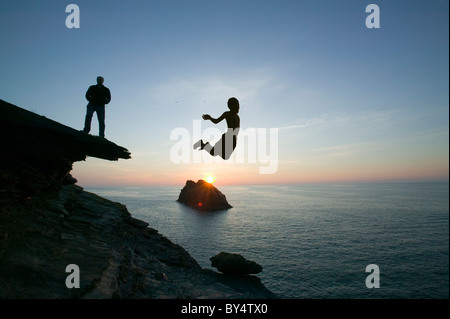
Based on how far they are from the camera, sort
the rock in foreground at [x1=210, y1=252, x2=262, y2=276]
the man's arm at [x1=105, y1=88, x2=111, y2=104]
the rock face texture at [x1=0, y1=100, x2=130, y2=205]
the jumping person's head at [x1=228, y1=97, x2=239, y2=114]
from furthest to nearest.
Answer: the rock in foreground at [x1=210, y1=252, x2=262, y2=276], the man's arm at [x1=105, y1=88, x2=111, y2=104], the rock face texture at [x1=0, y1=100, x2=130, y2=205], the jumping person's head at [x1=228, y1=97, x2=239, y2=114]

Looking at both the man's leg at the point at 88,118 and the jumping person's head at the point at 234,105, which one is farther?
the man's leg at the point at 88,118

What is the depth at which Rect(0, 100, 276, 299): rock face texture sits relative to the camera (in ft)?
28.5

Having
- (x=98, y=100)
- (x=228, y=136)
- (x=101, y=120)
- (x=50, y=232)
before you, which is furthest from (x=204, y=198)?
(x=228, y=136)

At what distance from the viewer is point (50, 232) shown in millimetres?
11461

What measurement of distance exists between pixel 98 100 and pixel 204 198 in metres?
103

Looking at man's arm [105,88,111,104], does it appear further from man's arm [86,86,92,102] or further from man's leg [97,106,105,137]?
man's arm [86,86,92,102]

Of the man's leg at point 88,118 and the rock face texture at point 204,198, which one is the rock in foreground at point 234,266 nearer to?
the man's leg at point 88,118

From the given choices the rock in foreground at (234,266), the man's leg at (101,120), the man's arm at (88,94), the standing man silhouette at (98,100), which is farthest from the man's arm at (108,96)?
the rock in foreground at (234,266)

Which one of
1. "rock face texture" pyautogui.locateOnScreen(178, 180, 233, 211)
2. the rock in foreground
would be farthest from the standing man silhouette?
"rock face texture" pyautogui.locateOnScreen(178, 180, 233, 211)

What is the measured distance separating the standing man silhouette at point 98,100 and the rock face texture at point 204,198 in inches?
3965

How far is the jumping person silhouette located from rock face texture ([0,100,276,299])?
19.8ft

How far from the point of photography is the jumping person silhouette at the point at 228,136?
8.23m

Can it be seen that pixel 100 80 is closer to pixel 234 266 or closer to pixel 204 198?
pixel 234 266
